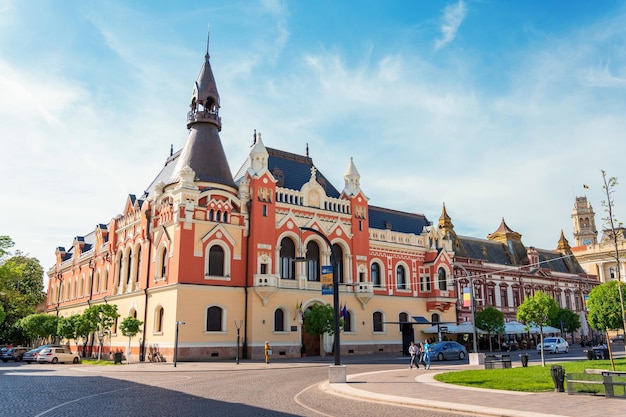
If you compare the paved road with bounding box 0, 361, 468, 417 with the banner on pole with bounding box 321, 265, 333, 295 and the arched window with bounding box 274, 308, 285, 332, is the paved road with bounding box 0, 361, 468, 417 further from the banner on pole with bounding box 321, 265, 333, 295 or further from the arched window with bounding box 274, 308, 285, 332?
the arched window with bounding box 274, 308, 285, 332

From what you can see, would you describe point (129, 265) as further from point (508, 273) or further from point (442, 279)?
point (508, 273)

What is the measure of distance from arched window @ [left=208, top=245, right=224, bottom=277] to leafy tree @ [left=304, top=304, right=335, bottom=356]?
7.68 meters

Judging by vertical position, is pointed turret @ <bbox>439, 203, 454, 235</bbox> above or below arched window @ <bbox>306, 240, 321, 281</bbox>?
above

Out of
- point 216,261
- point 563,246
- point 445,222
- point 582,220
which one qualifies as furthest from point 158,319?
point 582,220

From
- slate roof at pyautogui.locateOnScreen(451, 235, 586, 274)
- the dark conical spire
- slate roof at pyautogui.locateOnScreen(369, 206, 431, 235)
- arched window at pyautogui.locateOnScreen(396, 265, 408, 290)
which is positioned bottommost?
arched window at pyautogui.locateOnScreen(396, 265, 408, 290)

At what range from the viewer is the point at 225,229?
40688mm

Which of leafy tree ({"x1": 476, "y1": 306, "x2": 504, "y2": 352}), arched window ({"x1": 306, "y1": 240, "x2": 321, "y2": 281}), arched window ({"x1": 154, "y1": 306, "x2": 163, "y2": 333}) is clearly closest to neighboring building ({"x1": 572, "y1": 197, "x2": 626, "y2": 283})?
leafy tree ({"x1": 476, "y1": 306, "x2": 504, "y2": 352})

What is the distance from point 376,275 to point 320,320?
1161 centimetres

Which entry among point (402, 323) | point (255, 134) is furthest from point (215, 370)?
point (255, 134)

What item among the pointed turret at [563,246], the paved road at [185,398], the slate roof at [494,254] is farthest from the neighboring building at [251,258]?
the pointed turret at [563,246]

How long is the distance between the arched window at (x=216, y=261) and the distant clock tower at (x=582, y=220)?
106604mm

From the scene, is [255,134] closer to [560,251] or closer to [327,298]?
[327,298]

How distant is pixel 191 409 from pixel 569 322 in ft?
190

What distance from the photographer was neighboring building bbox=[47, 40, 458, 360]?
39.0 metres
